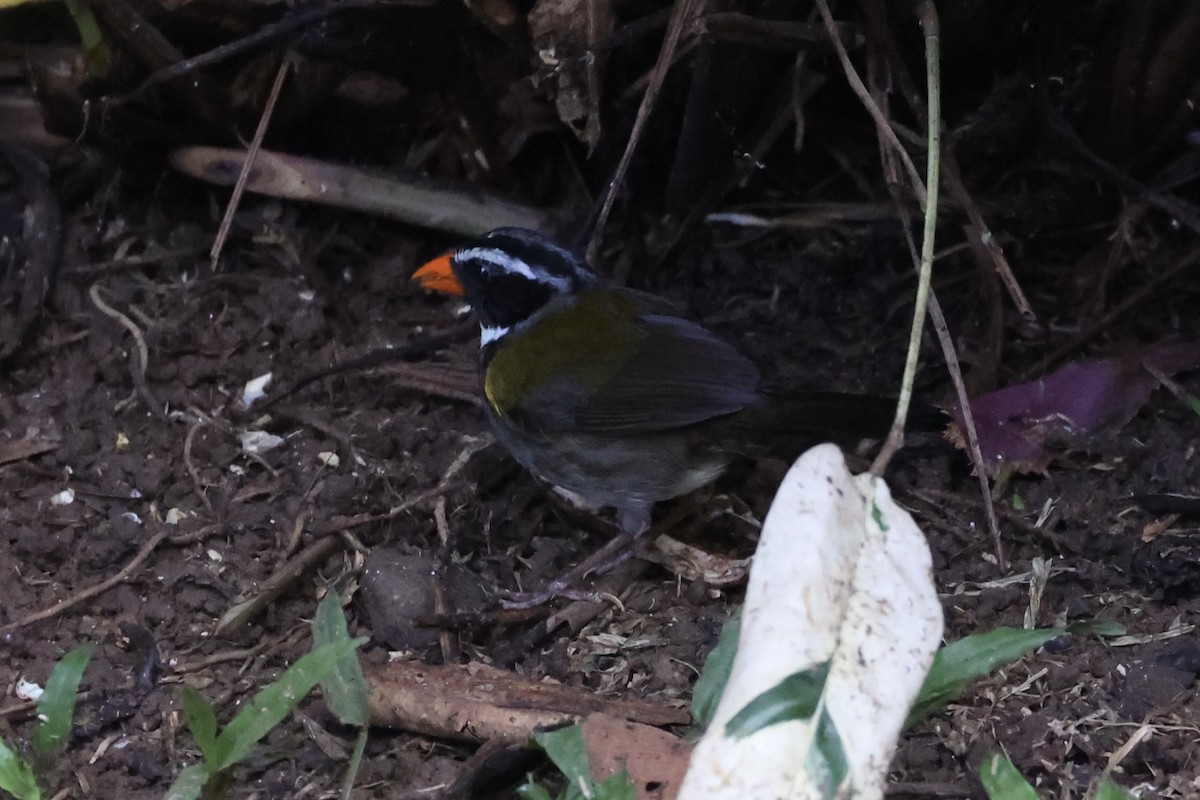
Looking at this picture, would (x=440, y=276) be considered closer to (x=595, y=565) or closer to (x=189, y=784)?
(x=595, y=565)

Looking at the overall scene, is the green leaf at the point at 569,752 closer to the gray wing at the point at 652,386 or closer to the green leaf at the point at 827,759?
the green leaf at the point at 827,759

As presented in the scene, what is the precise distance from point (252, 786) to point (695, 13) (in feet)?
8.17

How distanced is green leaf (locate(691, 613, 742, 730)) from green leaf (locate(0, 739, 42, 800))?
1442mm

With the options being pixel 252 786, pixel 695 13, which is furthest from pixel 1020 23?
pixel 252 786

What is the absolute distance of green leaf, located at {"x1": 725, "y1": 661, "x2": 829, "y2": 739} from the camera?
1.80m

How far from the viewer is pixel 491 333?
418cm

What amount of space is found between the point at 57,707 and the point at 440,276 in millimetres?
2035

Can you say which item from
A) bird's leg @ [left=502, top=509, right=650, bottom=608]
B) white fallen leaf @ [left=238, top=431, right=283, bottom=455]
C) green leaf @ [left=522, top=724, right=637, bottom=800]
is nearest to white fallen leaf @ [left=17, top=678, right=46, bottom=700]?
white fallen leaf @ [left=238, top=431, right=283, bottom=455]

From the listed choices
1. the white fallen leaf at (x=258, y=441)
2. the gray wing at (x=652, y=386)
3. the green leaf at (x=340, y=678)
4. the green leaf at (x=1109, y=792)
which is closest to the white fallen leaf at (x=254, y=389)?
the white fallen leaf at (x=258, y=441)

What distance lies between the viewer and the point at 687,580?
3486 millimetres

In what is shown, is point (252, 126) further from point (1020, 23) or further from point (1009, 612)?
point (1009, 612)

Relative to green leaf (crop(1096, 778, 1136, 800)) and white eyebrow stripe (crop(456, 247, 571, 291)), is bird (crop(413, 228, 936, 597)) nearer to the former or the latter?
white eyebrow stripe (crop(456, 247, 571, 291))

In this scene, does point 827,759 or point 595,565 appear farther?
point 595,565

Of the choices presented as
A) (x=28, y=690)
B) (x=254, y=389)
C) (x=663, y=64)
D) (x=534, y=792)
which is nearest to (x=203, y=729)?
(x=534, y=792)
